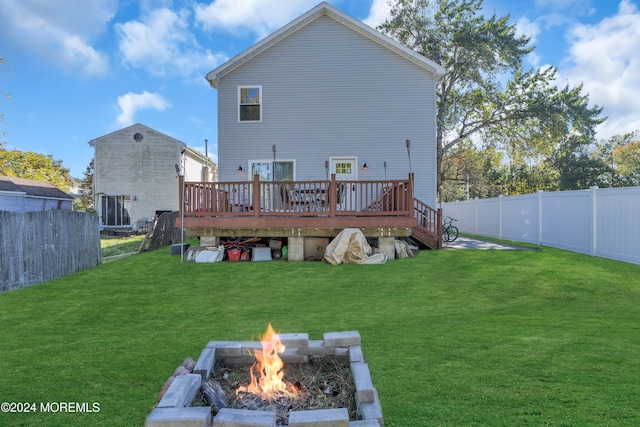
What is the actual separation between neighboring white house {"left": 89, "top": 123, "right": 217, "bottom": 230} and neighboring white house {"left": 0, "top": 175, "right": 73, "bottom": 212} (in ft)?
6.55

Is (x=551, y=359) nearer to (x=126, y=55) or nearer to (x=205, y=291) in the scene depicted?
(x=205, y=291)

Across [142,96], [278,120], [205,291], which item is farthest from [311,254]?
[142,96]

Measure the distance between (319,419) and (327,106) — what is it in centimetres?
1190

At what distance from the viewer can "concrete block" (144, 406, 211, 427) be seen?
1.97 meters

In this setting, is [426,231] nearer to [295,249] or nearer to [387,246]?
[387,246]

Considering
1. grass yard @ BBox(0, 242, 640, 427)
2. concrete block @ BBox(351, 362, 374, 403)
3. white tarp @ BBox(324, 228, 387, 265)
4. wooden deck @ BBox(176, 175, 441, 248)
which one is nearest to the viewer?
concrete block @ BBox(351, 362, 374, 403)

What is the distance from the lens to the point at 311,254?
32.6ft

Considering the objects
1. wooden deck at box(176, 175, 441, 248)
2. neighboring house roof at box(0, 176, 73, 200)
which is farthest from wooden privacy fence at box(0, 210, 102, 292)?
neighboring house roof at box(0, 176, 73, 200)

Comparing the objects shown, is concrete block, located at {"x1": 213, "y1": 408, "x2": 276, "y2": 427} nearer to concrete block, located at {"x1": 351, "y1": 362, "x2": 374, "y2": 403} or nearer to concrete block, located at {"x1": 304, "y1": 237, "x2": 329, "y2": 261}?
concrete block, located at {"x1": 351, "y1": 362, "x2": 374, "y2": 403}

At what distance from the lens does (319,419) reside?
1.96 metres

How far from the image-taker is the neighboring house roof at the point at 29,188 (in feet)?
54.3

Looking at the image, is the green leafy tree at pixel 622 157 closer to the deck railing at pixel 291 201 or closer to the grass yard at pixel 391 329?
the grass yard at pixel 391 329

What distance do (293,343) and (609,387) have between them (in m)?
2.59

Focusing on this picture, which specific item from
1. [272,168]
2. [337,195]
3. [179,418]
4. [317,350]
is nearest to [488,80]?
[272,168]
